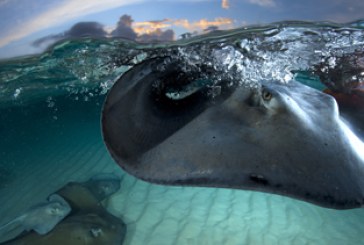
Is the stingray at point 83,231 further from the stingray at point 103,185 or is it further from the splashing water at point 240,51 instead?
the splashing water at point 240,51

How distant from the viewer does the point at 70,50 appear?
7.77 m

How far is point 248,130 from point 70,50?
7104mm

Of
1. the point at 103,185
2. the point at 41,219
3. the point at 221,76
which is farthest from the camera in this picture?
the point at 103,185

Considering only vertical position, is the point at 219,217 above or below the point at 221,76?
below

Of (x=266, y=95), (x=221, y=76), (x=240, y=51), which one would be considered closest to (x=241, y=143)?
(x=266, y=95)

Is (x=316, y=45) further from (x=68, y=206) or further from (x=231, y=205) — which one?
(x=68, y=206)

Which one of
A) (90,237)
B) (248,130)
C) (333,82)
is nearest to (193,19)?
(248,130)

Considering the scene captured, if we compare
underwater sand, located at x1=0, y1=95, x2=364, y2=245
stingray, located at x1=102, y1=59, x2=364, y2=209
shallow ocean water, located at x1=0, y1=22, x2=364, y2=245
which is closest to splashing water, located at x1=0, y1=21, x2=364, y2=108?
shallow ocean water, located at x1=0, y1=22, x2=364, y2=245

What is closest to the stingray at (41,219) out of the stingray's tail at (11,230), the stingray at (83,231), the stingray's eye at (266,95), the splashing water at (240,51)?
the stingray's tail at (11,230)

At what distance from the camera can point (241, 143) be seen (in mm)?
2041

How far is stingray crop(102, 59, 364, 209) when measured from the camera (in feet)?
5.72

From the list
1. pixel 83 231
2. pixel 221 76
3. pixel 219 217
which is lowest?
pixel 219 217

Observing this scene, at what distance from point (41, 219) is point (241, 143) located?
313 inches

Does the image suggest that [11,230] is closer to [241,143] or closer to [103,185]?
[103,185]
